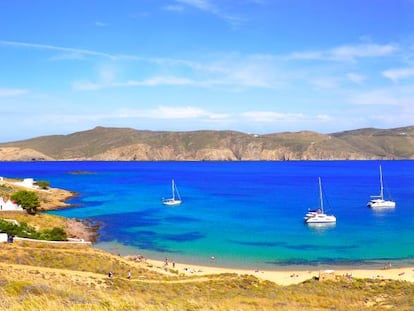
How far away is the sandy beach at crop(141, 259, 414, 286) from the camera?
120ft

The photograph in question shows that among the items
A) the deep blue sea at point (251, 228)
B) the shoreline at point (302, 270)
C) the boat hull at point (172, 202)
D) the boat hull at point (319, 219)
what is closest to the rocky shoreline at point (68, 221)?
the deep blue sea at point (251, 228)

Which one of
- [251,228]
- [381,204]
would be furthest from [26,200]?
[381,204]

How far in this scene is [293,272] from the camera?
3962 cm

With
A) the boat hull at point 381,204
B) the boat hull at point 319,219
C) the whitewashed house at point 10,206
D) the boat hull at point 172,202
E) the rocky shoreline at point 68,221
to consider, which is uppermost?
the whitewashed house at point 10,206

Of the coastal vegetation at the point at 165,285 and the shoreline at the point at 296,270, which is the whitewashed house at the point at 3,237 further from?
the shoreline at the point at 296,270

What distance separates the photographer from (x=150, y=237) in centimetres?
5800

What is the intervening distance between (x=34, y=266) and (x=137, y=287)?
29.3ft

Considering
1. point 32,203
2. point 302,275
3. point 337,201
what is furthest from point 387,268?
point 337,201

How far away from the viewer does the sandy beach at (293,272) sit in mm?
36594

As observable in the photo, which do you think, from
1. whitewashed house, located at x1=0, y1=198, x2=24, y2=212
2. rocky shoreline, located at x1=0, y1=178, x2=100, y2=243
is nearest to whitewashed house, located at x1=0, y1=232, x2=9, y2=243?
rocky shoreline, located at x1=0, y1=178, x2=100, y2=243

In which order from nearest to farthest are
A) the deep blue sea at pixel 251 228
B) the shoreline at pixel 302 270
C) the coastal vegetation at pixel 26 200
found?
1. the shoreline at pixel 302 270
2. the deep blue sea at pixel 251 228
3. the coastal vegetation at pixel 26 200

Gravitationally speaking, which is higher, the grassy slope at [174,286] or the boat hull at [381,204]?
the grassy slope at [174,286]

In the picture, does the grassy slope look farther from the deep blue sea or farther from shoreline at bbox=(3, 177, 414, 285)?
the deep blue sea

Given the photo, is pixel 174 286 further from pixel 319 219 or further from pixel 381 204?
pixel 381 204
